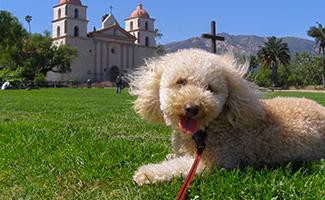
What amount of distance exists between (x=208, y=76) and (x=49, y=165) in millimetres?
1841

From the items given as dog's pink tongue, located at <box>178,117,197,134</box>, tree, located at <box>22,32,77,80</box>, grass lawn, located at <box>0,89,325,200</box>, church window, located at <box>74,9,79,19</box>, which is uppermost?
church window, located at <box>74,9,79,19</box>

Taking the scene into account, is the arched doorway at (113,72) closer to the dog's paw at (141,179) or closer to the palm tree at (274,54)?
the palm tree at (274,54)

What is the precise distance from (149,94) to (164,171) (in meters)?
0.72

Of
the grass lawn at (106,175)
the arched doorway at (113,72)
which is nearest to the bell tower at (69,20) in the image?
the arched doorway at (113,72)

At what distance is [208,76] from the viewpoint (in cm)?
369

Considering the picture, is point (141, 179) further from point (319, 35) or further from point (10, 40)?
point (319, 35)

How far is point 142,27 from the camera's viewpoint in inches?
4464

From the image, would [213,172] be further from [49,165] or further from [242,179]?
[49,165]

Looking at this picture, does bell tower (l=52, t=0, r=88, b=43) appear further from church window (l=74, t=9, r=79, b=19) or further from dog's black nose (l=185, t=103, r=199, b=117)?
dog's black nose (l=185, t=103, r=199, b=117)

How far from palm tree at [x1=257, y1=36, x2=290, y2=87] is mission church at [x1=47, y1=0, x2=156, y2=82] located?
23424 mm

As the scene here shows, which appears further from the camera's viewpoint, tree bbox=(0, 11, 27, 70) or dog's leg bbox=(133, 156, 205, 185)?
Answer: tree bbox=(0, 11, 27, 70)

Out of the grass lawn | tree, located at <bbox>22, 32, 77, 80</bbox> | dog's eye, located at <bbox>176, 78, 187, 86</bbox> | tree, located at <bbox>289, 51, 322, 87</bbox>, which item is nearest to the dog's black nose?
dog's eye, located at <bbox>176, 78, 187, 86</bbox>

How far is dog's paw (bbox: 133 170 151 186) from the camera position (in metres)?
3.55

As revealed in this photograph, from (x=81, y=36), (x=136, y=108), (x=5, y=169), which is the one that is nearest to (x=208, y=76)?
(x=136, y=108)
